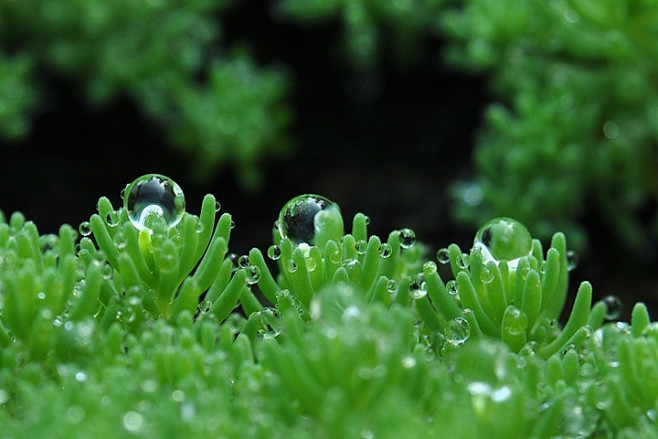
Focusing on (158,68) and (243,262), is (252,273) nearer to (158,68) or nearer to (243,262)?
(243,262)

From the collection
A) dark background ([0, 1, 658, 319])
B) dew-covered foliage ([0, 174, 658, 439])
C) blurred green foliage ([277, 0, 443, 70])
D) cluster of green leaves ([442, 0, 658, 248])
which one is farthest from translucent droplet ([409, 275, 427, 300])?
blurred green foliage ([277, 0, 443, 70])

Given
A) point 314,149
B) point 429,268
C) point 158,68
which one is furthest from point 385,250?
point 314,149

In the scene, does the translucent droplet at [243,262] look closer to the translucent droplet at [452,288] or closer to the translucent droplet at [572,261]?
the translucent droplet at [452,288]

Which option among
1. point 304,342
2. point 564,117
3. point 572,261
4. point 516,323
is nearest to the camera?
point 304,342

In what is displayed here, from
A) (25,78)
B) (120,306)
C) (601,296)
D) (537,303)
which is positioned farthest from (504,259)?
(25,78)

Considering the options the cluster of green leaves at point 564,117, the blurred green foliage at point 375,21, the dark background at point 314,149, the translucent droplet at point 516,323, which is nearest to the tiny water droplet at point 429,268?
the translucent droplet at point 516,323
